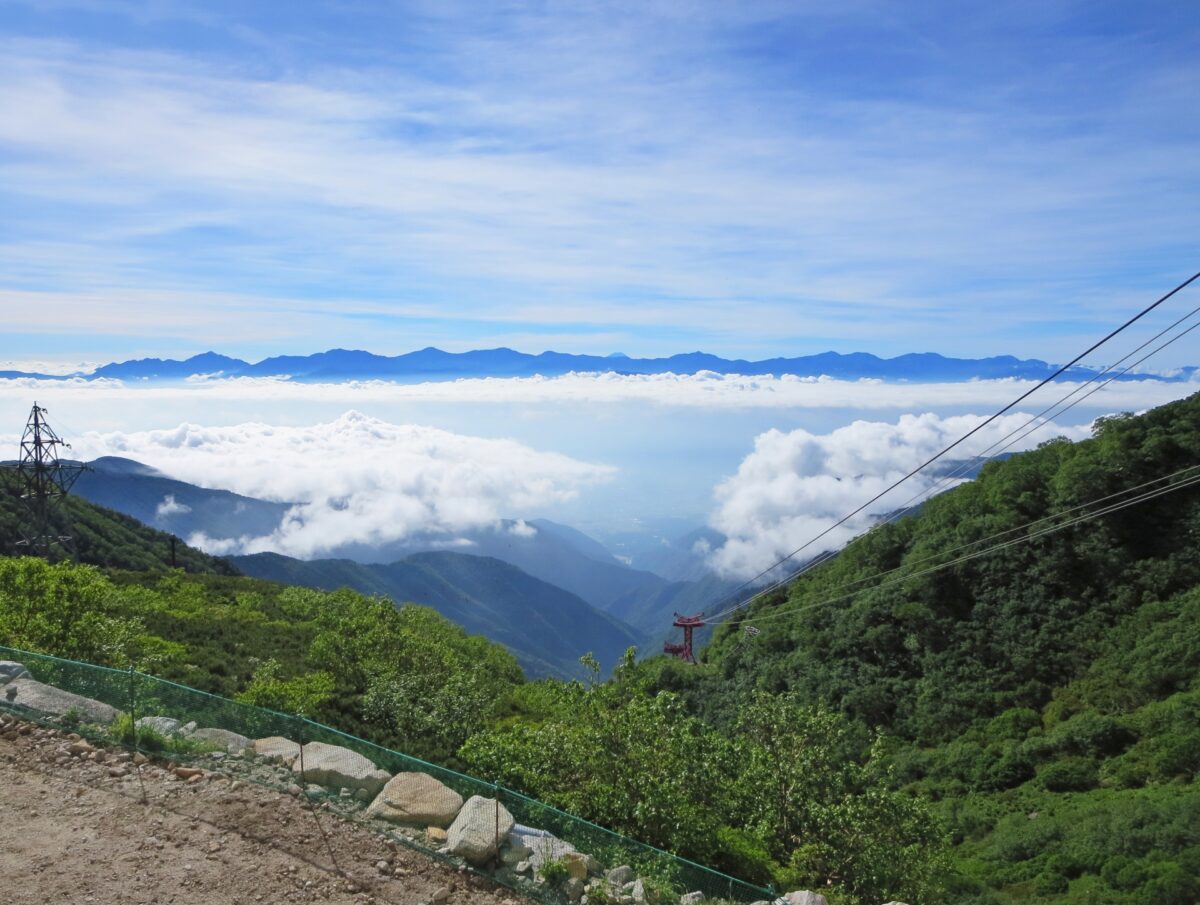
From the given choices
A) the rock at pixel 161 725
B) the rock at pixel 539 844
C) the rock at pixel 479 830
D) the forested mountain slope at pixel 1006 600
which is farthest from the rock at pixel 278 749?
the forested mountain slope at pixel 1006 600

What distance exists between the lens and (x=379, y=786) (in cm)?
1402

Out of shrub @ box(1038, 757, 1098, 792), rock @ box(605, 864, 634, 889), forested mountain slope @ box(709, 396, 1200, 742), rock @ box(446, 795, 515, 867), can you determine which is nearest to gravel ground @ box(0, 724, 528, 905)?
rock @ box(446, 795, 515, 867)

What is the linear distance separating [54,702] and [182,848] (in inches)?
244

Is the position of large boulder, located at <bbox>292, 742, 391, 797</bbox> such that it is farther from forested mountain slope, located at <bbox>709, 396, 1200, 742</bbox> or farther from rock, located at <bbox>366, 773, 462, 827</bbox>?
forested mountain slope, located at <bbox>709, 396, 1200, 742</bbox>

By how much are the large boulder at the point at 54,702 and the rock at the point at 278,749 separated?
→ 3.24 meters

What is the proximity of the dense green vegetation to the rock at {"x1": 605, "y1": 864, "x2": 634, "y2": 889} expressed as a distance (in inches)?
115

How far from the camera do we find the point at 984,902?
24.5 metres

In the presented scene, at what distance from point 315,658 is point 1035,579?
51.3 metres

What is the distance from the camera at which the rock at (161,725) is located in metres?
15.4

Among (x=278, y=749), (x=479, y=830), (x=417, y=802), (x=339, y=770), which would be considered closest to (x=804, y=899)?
(x=479, y=830)

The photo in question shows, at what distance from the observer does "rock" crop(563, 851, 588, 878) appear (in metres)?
12.7

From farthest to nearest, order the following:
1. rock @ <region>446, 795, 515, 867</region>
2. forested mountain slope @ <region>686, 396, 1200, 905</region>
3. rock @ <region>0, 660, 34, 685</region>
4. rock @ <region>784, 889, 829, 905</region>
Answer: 1. forested mountain slope @ <region>686, 396, 1200, 905</region>
2. rock @ <region>0, 660, 34, 685</region>
3. rock @ <region>784, 889, 829, 905</region>
4. rock @ <region>446, 795, 515, 867</region>

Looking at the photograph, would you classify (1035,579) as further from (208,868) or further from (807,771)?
(208,868)

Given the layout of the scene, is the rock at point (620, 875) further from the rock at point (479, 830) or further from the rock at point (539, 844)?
the rock at point (479, 830)
